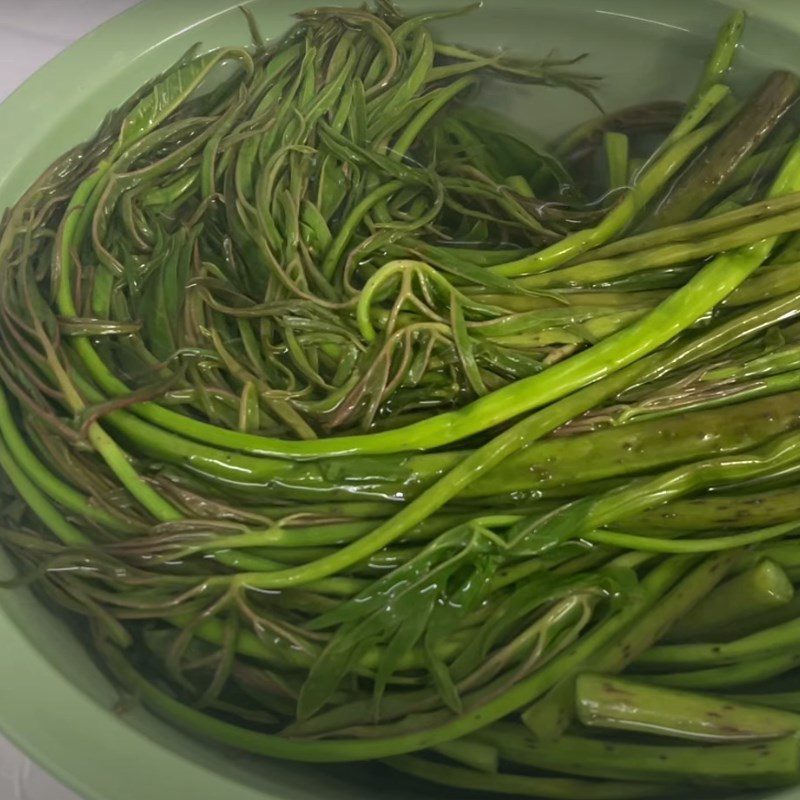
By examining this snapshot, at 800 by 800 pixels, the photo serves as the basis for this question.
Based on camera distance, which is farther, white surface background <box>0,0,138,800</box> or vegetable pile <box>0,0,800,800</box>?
white surface background <box>0,0,138,800</box>

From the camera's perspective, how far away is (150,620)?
2.04 ft

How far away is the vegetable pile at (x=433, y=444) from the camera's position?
21.7 inches

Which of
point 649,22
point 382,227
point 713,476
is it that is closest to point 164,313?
point 382,227

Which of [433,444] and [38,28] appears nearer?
[433,444]

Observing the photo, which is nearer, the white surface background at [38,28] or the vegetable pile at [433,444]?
the vegetable pile at [433,444]

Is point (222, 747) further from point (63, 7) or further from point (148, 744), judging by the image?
point (63, 7)

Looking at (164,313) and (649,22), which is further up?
(649,22)

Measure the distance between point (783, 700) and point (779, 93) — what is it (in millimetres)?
563

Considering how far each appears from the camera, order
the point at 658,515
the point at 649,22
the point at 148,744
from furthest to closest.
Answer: the point at 649,22
the point at 658,515
the point at 148,744

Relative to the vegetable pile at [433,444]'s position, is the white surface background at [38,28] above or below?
above

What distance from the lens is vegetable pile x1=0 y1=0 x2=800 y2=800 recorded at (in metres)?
0.55

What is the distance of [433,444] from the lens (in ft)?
2.03

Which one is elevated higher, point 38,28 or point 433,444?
point 38,28

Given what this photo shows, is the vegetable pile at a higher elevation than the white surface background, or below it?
below
